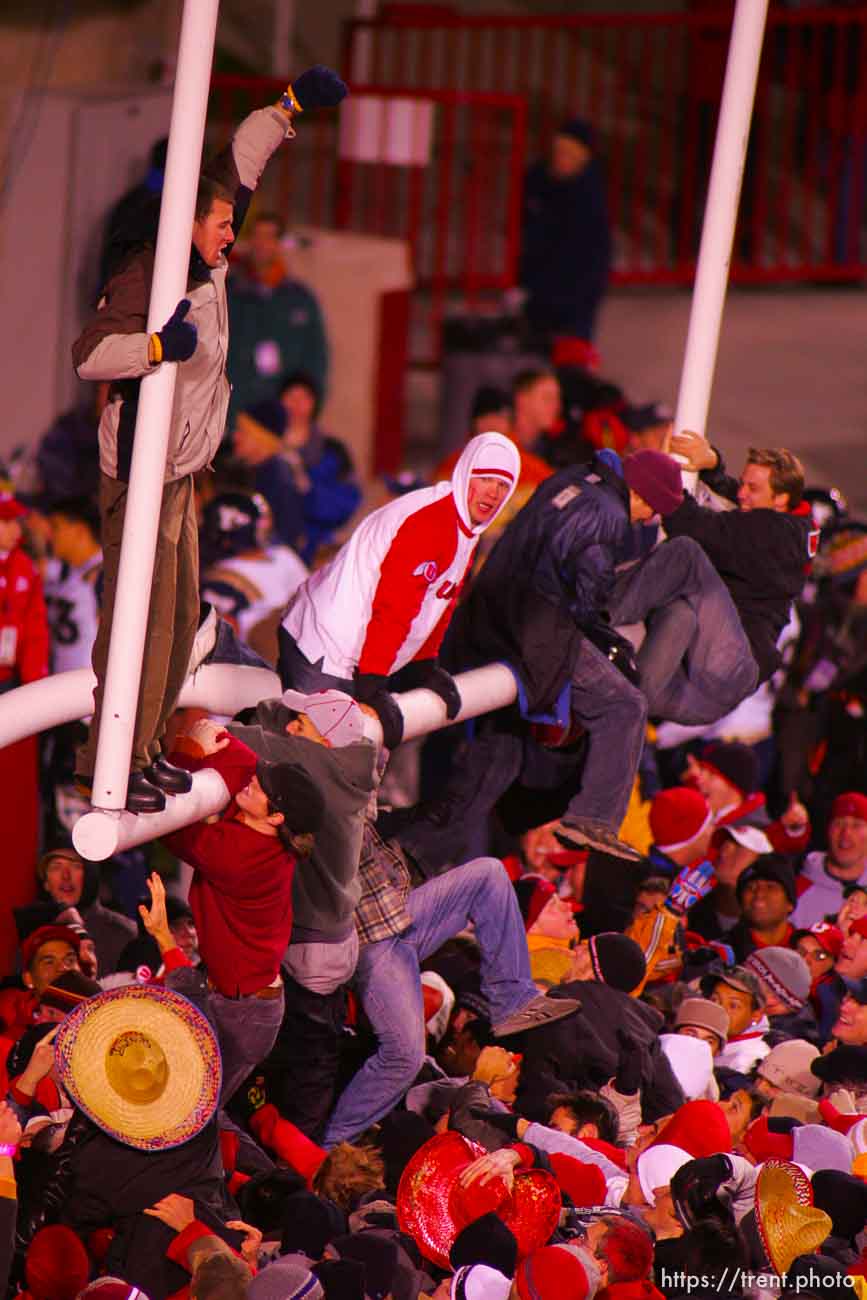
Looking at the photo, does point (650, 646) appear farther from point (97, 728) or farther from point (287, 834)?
point (97, 728)

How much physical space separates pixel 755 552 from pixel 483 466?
1407 mm

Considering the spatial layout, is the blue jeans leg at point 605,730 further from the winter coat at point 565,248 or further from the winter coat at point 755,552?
the winter coat at point 565,248

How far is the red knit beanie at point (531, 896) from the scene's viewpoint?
779 cm

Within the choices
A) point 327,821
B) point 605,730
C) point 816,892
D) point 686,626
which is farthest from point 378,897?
point 816,892

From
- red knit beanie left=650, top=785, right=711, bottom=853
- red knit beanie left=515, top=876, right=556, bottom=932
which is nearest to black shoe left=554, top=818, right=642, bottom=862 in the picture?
red knit beanie left=515, top=876, right=556, bottom=932

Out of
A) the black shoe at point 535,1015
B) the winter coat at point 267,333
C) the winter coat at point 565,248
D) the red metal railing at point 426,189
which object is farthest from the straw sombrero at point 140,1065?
the red metal railing at point 426,189

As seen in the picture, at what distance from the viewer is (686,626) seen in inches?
294

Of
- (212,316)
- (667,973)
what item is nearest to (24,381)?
(667,973)

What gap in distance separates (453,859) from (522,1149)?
1.52m

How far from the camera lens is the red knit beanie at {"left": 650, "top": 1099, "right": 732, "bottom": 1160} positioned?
6.72 meters

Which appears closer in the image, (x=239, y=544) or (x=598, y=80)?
(x=239, y=544)

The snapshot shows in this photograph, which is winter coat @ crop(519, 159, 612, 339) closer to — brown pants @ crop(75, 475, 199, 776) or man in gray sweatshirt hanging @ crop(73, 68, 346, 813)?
man in gray sweatshirt hanging @ crop(73, 68, 346, 813)

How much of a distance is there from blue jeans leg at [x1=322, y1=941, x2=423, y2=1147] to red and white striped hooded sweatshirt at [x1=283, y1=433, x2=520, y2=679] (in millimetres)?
818

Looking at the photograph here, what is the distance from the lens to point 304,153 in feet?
51.5
